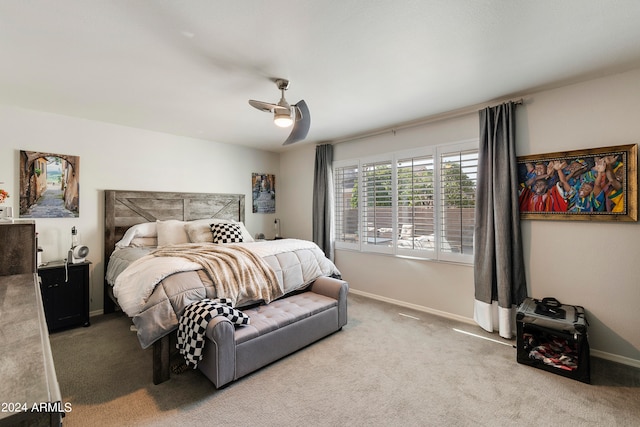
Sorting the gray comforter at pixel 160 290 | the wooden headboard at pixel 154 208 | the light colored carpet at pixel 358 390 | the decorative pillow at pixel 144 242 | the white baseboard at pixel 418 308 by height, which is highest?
the wooden headboard at pixel 154 208

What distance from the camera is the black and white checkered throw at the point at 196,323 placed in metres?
2.10

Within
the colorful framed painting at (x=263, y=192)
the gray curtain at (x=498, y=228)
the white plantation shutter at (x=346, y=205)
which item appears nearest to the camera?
the gray curtain at (x=498, y=228)

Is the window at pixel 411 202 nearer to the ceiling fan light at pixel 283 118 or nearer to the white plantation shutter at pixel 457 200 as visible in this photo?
the white plantation shutter at pixel 457 200

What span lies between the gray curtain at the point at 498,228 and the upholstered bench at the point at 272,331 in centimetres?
155

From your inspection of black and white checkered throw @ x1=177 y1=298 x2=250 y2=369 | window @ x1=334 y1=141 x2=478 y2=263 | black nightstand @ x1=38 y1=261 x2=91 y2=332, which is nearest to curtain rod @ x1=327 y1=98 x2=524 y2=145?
window @ x1=334 y1=141 x2=478 y2=263

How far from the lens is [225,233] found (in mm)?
3941

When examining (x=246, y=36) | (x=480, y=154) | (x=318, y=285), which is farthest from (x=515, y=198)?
(x=246, y=36)

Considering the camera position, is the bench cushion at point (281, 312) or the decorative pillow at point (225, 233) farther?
the decorative pillow at point (225, 233)

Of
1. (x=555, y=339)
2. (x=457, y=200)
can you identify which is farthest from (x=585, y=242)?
(x=457, y=200)

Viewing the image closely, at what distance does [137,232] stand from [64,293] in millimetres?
989

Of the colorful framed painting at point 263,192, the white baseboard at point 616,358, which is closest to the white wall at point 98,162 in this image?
the colorful framed painting at point 263,192

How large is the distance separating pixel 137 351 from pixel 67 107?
2.76 meters

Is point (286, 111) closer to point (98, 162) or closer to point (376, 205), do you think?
point (376, 205)

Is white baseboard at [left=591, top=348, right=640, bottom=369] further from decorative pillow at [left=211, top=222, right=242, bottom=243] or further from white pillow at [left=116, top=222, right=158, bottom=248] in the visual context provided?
white pillow at [left=116, top=222, right=158, bottom=248]
